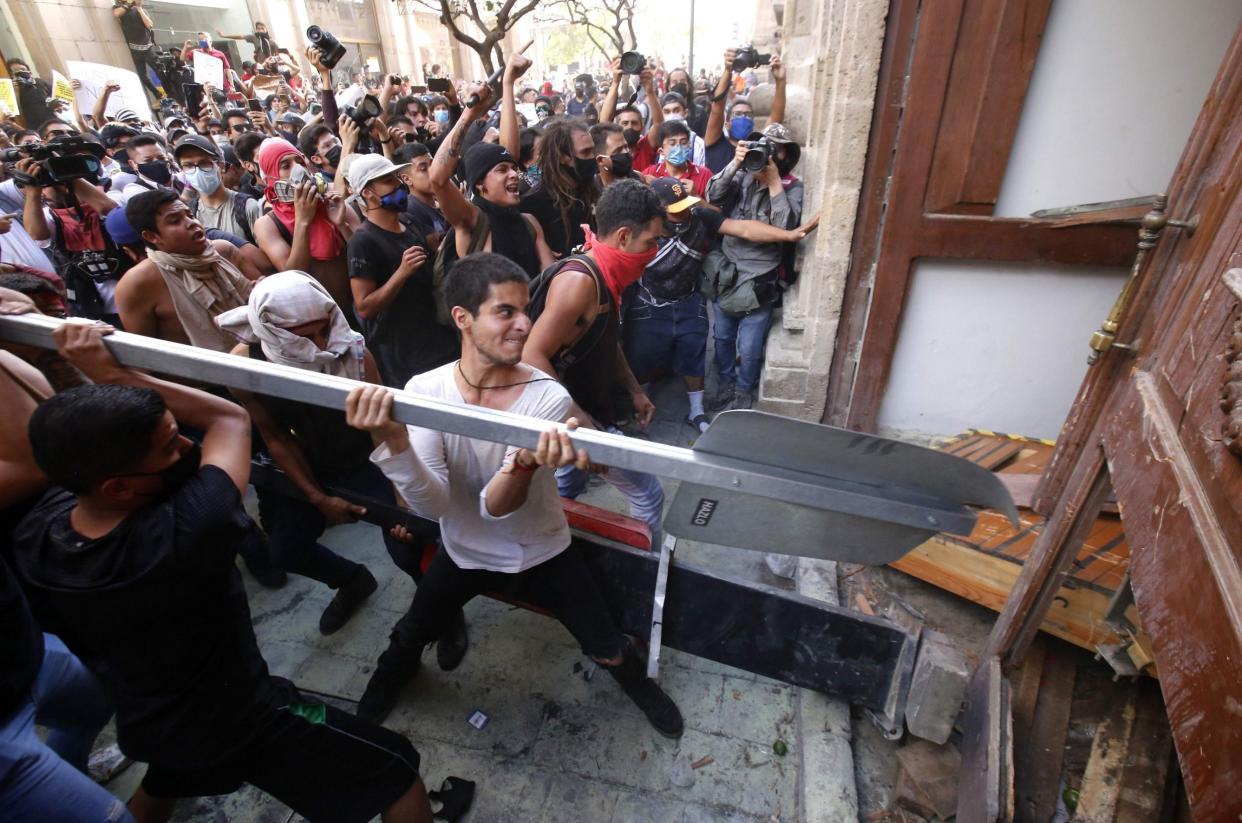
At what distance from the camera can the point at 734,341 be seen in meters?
5.12

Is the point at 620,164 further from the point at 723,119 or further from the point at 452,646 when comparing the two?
the point at 452,646

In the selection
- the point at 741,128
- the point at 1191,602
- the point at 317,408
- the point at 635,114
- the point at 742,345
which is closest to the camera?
the point at 1191,602

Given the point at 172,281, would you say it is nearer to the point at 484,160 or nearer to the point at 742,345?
the point at 484,160

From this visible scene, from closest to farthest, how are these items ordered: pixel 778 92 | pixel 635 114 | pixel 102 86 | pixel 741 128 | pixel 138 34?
pixel 778 92 → pixel 635 114 → pixel 741 128 → pixel 102 86 → pixel 138 34

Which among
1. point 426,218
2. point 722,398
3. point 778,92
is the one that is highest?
point 778,92

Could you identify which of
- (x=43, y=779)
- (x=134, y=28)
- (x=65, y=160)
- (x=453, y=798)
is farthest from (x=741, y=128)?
(x=134, y=28)

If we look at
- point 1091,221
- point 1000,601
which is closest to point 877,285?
point 1091,221

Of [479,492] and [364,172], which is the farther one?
[364,172]

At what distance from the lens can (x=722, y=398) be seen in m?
5.22

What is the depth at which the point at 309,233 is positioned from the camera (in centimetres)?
355

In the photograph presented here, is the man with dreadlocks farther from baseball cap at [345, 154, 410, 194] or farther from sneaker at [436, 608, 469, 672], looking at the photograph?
sneaker at [436, 608, 469, 672]

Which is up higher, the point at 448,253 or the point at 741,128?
the point at 741,128

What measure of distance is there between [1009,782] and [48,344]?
330 centimetres

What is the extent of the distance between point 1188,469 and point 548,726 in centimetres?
241
